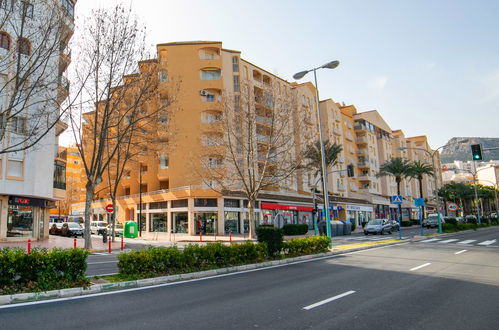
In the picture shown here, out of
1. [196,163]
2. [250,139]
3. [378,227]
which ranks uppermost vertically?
[250,139]

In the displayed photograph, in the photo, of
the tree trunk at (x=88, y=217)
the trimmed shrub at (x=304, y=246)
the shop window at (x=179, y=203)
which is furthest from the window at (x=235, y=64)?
the trimmed shrub at (x=304, y=246)

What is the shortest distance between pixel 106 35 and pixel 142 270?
12.0 metres

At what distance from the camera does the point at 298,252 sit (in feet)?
49.0

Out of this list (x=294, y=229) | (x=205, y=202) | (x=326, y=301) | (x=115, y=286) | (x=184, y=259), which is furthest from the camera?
(x=205, y=202)

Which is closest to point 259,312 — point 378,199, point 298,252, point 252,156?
point 298,252

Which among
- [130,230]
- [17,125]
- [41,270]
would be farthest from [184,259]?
[130,230]

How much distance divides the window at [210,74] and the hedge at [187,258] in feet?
103

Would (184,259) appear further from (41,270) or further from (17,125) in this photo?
(17,125)

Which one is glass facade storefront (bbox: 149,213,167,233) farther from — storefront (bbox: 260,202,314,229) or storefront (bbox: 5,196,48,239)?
storefront (bbox: 5,196,48,239)

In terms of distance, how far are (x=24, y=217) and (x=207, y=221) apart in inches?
678

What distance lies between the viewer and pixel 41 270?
26.6 feet

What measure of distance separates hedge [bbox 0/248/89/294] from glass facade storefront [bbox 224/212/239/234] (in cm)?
3085

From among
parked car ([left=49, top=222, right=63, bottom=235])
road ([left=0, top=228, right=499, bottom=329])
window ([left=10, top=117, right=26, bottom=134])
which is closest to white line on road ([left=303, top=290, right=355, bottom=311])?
road ([left=0, top=228, right=499, bottom=329])

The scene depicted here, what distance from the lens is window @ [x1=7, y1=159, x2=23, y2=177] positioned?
2617 cm
